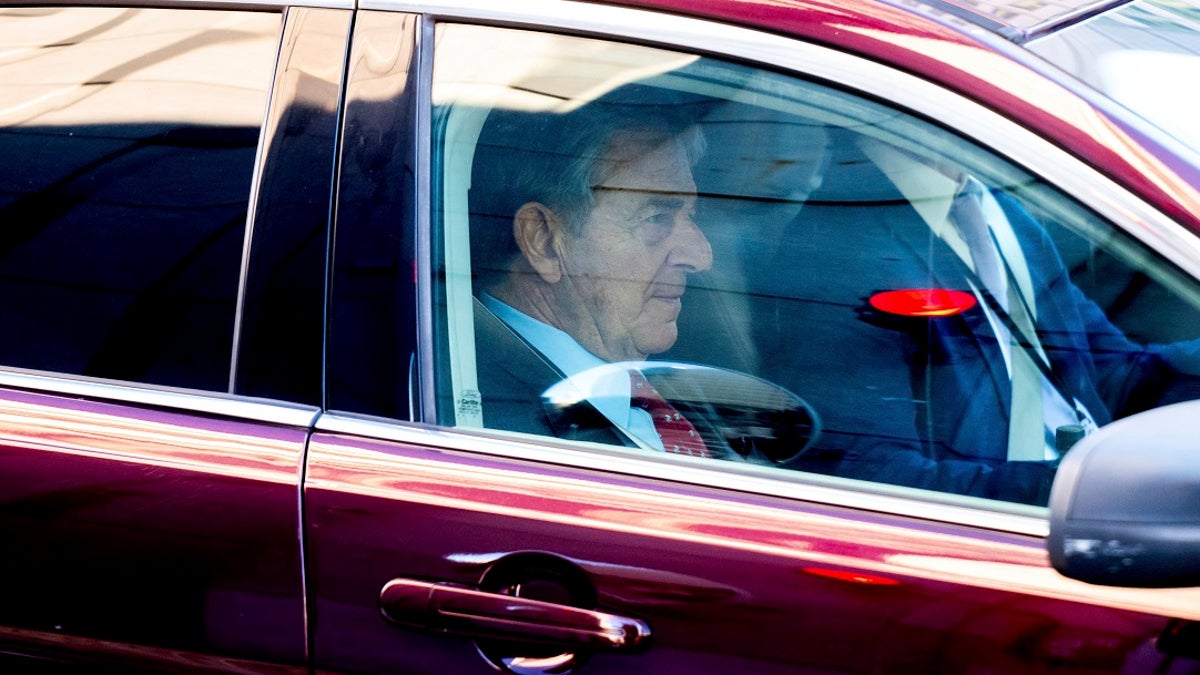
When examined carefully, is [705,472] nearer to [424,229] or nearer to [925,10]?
[424,229]

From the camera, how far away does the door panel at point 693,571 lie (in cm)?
133

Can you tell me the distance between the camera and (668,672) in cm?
141

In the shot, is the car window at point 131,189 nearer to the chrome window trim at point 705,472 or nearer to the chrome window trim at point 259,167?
the chrome window trim at point 259,167

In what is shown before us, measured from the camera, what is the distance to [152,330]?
67.4 inches

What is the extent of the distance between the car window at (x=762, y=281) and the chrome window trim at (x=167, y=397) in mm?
204

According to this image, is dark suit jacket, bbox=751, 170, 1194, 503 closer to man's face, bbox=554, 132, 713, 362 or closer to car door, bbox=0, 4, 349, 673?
man's face, bbox=554, 132, 713, 362

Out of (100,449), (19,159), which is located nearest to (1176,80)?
(100,449)

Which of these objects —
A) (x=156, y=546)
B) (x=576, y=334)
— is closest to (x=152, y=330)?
(x=156, y=546)

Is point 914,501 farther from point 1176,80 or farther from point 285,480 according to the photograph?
point 285,480

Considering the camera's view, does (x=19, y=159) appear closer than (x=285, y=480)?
No

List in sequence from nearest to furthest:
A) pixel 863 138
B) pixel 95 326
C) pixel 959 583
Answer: pixel 959 583 < pixel 863 138 < pixel 95 326

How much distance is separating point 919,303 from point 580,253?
476 millimetres

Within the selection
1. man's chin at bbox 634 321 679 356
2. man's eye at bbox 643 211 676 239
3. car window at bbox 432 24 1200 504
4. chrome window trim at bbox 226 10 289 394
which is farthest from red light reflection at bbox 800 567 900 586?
chrome window trim at bbox 226 10 289 394

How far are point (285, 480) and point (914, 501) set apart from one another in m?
0.76
